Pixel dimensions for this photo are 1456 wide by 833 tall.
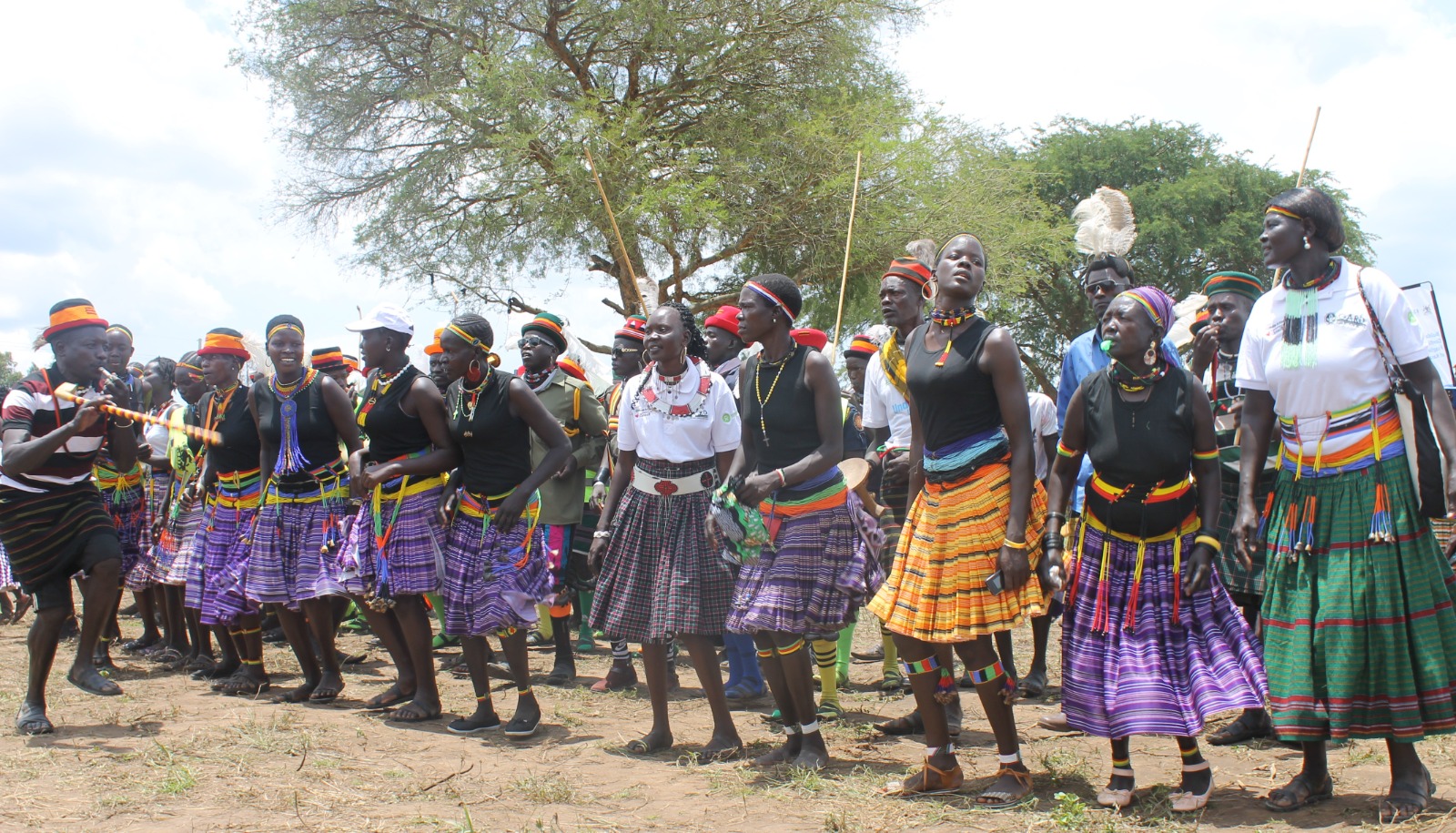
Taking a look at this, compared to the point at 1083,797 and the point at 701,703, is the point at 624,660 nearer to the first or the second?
the point at 701,703

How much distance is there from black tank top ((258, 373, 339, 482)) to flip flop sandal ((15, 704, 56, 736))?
173cm

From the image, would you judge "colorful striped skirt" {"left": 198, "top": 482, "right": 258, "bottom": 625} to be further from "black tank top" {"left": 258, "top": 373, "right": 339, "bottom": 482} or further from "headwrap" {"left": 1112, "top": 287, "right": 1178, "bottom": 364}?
"headwrap" {"left": 1112, "top": 287, "right": 1178, "bottom": 364}

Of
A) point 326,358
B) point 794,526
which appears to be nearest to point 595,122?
point 326,358

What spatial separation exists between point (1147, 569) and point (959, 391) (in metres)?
0.97

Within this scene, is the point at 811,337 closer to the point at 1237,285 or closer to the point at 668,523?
the point at 668,523

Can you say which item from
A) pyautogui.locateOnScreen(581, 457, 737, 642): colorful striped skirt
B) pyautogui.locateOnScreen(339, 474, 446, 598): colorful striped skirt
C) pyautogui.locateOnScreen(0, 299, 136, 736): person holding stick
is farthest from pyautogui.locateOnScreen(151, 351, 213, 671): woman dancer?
pyautogui.locateOnScreen(581, 457, 737, 642): colorful striped skirt

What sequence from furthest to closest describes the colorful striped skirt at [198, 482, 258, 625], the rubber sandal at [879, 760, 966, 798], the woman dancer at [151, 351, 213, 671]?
the woman dancer at [151, 351, 213, 671]
the colorful striped skirt at [198, 482, 258, 625]
the rubber sandal at [879, 760, 966, 798]

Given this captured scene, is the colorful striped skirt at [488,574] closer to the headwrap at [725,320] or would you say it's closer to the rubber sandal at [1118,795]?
the headwrap at [725,320]

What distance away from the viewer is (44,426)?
616cm

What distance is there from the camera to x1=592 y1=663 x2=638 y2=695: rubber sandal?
24.3 ft

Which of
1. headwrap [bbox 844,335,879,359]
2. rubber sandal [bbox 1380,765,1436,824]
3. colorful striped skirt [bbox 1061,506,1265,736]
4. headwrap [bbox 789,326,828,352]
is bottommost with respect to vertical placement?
rubber sandal [bbox 1380,765,1436,824]

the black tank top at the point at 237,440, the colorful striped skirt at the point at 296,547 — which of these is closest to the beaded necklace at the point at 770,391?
the colorful striped skirt at the point at 296,547

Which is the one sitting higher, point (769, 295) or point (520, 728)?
point (769, 295)

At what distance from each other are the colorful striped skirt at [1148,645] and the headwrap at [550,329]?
14.8ft
